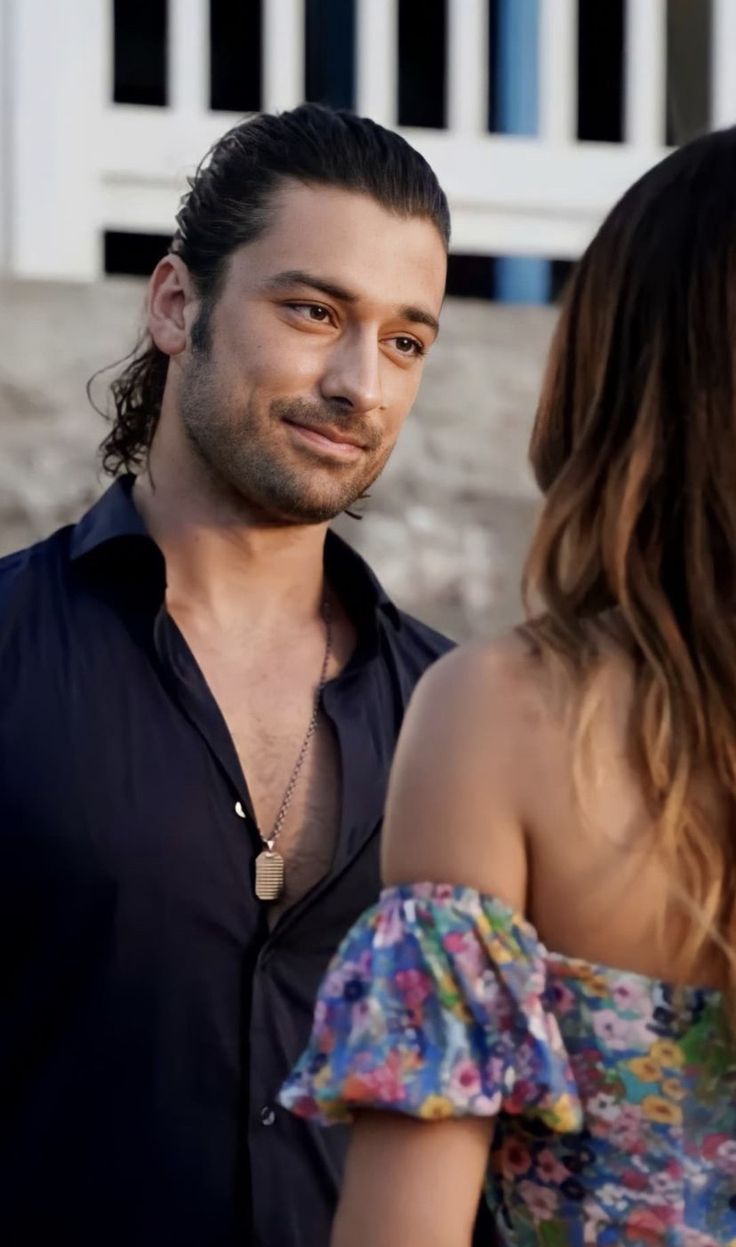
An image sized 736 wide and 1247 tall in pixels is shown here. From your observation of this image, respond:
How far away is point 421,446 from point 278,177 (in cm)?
157

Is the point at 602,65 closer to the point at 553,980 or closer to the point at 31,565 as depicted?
the point at 31,565

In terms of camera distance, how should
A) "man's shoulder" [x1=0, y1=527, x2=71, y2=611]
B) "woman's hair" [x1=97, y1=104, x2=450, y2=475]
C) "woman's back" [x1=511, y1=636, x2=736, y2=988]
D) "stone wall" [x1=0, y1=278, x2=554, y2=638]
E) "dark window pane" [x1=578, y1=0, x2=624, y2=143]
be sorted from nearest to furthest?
"woman's back" [x1=511, y1=636, x2=736, y2=988], "man's shoulder" [x1=0, y1=527, x2=71, y2=611], "woman's hair" [x1=97, y1=104, x2=450, y2=475], "stone wall" [x1=0, y1=278, x2=554, y2=638], "dark window pane" [x1=578, y1=0, x2=624, y2=143]

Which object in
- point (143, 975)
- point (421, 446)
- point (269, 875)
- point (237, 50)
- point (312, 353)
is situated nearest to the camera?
point (143, 975)

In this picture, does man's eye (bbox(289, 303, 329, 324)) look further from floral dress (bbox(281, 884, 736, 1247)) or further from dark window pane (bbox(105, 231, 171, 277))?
dark window pane (bbox(105, 231, 171, 277))

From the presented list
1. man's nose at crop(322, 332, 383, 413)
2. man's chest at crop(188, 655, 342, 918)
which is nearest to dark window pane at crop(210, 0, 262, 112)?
man's nose at crop(322, 332, 383, 413)

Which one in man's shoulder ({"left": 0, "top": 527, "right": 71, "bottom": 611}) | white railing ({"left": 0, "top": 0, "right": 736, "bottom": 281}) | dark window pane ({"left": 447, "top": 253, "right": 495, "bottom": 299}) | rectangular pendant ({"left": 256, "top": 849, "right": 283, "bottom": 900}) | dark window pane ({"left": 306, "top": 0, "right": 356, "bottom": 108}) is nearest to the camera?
rectangular pendant ({"left": 256, "top": 849, "right": 283, "bottom": 900})

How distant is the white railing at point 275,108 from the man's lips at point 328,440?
6.83 feet

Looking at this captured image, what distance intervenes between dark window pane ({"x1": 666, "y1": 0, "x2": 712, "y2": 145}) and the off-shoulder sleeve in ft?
14.9

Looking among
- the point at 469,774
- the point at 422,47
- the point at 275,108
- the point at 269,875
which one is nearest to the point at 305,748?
the point at 269,875

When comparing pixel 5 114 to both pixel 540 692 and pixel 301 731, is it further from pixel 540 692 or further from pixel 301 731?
pixel 540 692

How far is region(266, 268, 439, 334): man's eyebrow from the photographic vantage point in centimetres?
289

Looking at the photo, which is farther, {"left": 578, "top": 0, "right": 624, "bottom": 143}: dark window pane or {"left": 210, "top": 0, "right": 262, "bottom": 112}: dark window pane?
{"left": 578, "top": 0, "right": 624, "bottom": 143}: dark window pane

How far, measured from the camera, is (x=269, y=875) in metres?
2.63

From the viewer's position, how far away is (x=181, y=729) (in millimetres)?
2678
